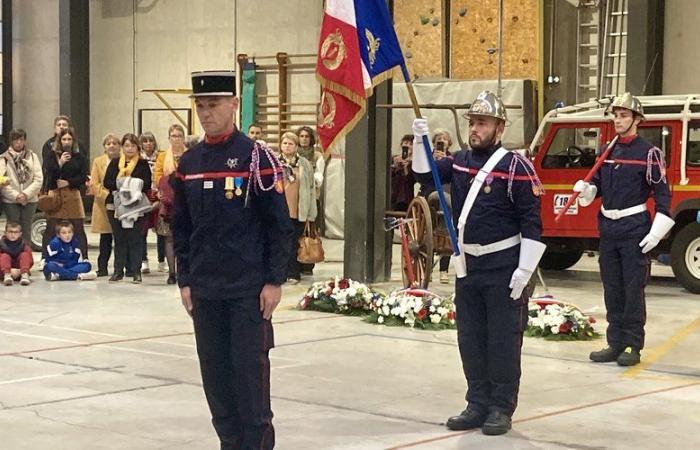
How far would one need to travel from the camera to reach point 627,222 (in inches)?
366

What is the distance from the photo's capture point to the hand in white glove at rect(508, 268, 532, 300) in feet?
22.7

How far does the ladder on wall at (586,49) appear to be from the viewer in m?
19.9

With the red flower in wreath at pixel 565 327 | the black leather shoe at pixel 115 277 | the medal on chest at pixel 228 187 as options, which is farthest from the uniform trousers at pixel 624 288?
the black leather shoe at pixel 115 277

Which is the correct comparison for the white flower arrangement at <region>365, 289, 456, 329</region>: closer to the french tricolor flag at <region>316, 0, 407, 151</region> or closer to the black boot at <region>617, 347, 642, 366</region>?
the black boot at <region>617, 347, 642, 366</region>

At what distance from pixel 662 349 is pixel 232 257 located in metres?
5.77

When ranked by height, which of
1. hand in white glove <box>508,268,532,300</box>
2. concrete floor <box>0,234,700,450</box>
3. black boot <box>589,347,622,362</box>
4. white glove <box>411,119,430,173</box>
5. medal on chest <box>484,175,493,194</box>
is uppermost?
white glove <box>411,119,430,173</box>

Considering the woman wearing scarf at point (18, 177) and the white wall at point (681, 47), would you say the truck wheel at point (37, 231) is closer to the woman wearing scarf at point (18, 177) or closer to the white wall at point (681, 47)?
the woman wearing scarf at point (18, 177)

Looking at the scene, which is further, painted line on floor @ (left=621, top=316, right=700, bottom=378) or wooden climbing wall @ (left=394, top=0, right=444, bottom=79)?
wooden climbing wall @ (left=394, top=0, right=444, bottom=79)

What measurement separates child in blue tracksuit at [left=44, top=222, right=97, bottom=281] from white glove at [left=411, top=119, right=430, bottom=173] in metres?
8.54

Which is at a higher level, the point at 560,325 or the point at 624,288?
the point at 624,288

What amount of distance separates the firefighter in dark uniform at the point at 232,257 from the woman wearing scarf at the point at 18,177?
10.4 meters

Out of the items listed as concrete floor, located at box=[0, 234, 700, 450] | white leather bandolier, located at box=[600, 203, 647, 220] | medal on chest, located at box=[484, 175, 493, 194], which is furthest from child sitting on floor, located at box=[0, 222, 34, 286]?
medal on chest, located at box=[484, 175, 493, 194]

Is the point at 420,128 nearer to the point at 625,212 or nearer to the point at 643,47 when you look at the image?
the point at 625,212

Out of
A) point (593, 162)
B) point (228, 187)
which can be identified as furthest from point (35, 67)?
point (228, 187)
